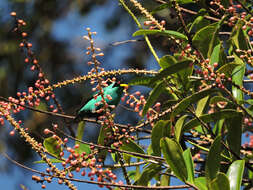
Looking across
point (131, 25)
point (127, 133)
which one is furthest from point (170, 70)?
point (131, 25)

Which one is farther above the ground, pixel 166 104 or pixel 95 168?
pixel 166 104

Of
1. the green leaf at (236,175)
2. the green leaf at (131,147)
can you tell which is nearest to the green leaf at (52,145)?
the green leaf at (131,147)

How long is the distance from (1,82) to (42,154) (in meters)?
3.83

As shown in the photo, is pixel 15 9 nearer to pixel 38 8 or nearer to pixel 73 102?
pixel 38 8

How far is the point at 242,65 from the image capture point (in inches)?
64.0

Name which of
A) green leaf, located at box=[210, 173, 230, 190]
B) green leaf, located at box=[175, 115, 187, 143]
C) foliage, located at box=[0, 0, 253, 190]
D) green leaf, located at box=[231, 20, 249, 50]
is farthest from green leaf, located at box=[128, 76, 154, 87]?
green leaf, located at box=[210, 173, 230, 190]

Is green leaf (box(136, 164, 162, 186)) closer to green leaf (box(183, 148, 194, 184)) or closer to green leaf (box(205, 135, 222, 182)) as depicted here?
green leaf (box(183, 148, 194, 184))

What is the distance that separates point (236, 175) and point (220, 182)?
149mm

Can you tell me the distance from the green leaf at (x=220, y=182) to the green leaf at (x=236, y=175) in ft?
0.40

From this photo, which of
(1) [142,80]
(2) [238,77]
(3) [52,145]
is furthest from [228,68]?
(3) [52,145]

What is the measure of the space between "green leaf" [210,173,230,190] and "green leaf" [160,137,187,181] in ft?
0.51

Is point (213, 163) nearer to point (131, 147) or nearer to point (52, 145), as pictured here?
point (131, 147)

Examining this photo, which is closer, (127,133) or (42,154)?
(42,154)

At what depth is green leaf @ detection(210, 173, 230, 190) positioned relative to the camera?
4.02ft
